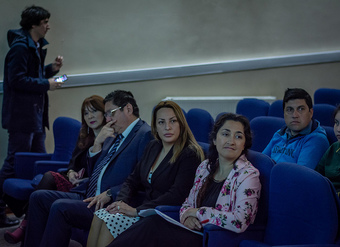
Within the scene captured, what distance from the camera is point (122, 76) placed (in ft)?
15.0

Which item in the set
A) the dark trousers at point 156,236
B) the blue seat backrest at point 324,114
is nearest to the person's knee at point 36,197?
the dark trousers at point 156,236

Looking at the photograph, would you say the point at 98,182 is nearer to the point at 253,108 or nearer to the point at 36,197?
the point at 36,197

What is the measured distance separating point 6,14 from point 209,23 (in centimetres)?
186

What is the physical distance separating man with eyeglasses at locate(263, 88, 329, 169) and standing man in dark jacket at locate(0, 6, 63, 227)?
1981 mm

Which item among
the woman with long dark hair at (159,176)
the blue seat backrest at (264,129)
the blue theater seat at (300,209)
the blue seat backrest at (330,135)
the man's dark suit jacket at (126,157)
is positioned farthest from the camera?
the blue seat backrest at (264,129)

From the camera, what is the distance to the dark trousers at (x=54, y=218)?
2484 millimetres

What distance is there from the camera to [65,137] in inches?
148

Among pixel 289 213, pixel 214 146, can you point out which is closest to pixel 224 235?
pixel 289 213

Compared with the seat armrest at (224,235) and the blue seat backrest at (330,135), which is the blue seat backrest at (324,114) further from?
the seat armrest at (224,235)

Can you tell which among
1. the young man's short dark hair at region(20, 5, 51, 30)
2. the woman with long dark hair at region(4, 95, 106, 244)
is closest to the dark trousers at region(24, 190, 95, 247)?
the woman with long dark hair at region(4, 95, 106, 244)

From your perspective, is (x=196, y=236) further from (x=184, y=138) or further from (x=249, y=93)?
(x=249, y=93)

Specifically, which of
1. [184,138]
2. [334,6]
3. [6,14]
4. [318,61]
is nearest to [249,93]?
[318,61]

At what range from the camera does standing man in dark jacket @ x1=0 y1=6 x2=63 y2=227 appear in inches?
146

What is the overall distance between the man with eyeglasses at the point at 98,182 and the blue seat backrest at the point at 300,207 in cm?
99
